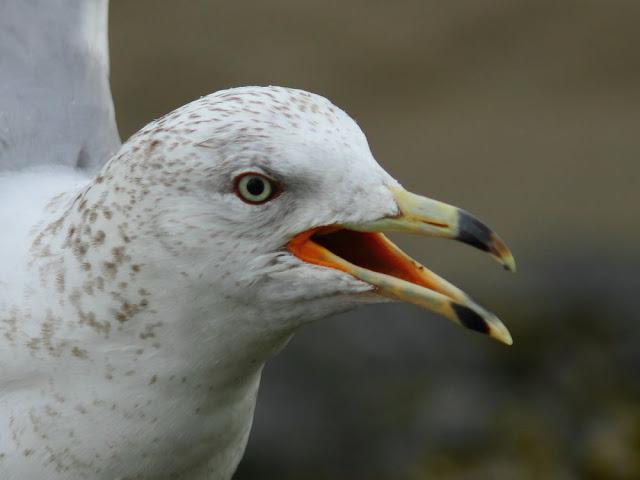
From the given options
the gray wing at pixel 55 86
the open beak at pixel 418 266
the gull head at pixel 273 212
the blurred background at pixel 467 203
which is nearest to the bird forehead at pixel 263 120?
the gull head at pixel 273 212

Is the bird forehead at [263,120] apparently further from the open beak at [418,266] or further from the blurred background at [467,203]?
the blurred background at [467,203]

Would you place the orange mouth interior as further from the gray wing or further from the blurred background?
the blurred background

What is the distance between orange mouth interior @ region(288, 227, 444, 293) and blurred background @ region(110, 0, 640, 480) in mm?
2788

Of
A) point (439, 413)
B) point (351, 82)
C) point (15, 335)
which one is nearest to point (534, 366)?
point (439, 413)

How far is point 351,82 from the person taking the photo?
7.80 metres

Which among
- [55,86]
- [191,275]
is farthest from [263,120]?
[55,86]

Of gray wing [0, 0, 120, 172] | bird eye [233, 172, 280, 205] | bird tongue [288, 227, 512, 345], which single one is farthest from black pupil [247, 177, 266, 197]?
gray wing [0, 0, 120, 172]

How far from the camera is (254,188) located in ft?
7.79

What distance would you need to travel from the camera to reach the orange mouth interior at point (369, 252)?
248 cm

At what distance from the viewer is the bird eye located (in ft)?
7.76

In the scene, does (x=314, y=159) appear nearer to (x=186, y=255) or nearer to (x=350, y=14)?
(x=186, y=255)

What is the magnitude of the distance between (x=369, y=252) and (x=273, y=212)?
0.75 feet

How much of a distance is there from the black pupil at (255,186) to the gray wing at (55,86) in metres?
1.05

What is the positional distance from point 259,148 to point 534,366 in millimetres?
3392
